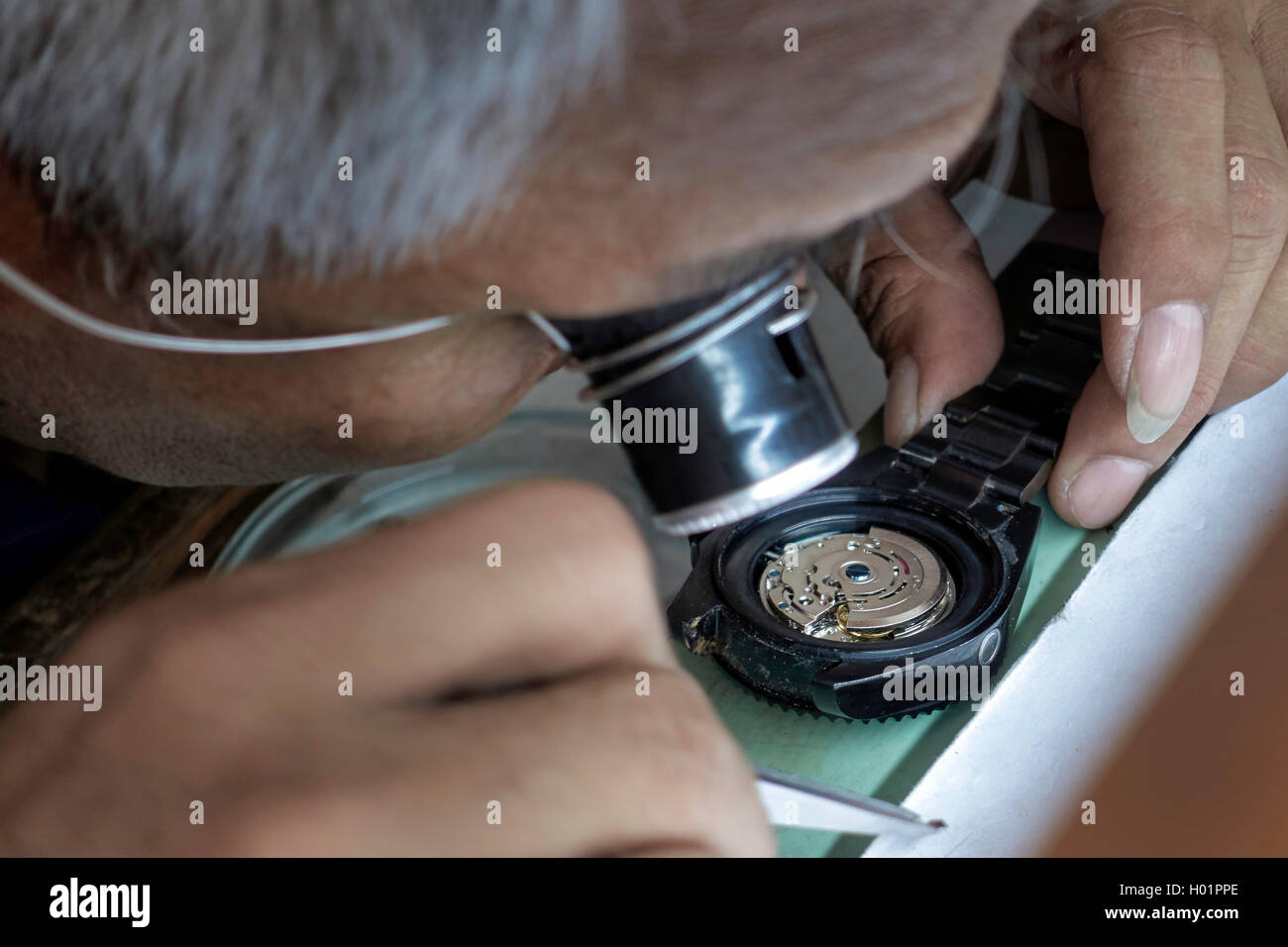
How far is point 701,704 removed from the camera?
0.45 m

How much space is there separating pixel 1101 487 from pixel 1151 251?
0.16m

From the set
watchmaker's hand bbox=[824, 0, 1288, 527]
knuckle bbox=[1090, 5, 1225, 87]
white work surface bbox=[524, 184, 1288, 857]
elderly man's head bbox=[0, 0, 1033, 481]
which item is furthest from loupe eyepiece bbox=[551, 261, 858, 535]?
knuckle bbox=[1090, 5, 1225, 87]

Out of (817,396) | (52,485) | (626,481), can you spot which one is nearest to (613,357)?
(817,396)

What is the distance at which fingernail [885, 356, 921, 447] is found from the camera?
0.87 m

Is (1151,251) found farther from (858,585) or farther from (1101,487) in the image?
(858,585)

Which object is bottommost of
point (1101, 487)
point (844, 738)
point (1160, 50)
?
point (844, 738)

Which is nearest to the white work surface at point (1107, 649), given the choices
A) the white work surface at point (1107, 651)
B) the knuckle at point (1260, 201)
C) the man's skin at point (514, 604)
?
the white work surface at point (1107, 651)

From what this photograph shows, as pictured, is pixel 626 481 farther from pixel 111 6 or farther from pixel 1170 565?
pixel 111 6

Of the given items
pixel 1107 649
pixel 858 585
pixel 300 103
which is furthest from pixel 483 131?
pixel 1107 649

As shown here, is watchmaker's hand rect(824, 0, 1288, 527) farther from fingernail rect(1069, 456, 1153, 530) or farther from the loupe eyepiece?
the loupe eyepiece

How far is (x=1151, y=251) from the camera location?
0.81 meters

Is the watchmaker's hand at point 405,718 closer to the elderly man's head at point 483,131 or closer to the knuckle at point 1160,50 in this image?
the elderly man's head at point 483,131

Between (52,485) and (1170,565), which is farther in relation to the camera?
(52,485)

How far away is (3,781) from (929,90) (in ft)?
1.36
